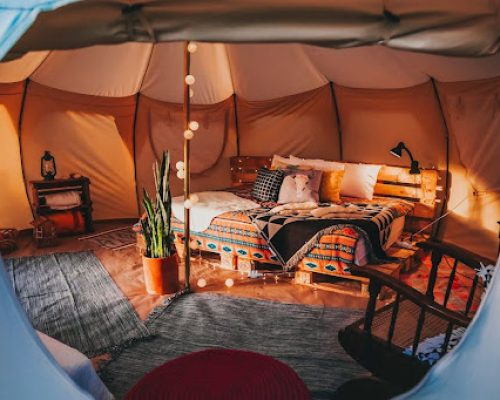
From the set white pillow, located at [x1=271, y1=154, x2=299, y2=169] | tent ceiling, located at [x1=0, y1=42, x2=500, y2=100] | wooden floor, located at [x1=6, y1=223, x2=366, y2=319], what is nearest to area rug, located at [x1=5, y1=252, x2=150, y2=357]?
wooden floor, located at [x1=6, y1=223, x2=366, y2=319]

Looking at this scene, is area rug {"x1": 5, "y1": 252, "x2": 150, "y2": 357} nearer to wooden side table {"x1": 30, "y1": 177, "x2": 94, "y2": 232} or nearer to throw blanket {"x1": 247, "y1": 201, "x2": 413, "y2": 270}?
wooden side table {"x1": 30, "y1": 177, "x2": 94, "y2": 232}

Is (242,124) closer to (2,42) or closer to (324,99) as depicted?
(324,99)

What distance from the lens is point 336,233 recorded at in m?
3.49

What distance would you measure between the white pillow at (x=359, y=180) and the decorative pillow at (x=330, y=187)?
8.4 inches

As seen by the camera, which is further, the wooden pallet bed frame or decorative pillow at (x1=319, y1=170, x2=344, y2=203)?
decorative pillow at (x1=319, y1=170, x2=344, y2=203)

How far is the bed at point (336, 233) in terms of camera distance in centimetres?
348

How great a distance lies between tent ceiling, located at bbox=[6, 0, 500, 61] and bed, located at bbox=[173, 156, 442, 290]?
1.36m

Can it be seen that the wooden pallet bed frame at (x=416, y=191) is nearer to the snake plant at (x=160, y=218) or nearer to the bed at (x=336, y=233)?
the bed at (x=336, y=233)

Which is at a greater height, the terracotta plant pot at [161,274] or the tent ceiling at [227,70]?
the tent ceiling at [227,70]

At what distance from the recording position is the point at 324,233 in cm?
353

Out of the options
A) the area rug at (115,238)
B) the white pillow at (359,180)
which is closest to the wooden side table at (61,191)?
the area rug at (115,238)

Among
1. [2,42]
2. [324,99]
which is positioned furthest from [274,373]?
[324,99]

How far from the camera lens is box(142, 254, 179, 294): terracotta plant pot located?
140 inches

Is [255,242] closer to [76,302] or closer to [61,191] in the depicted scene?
[76,302]
